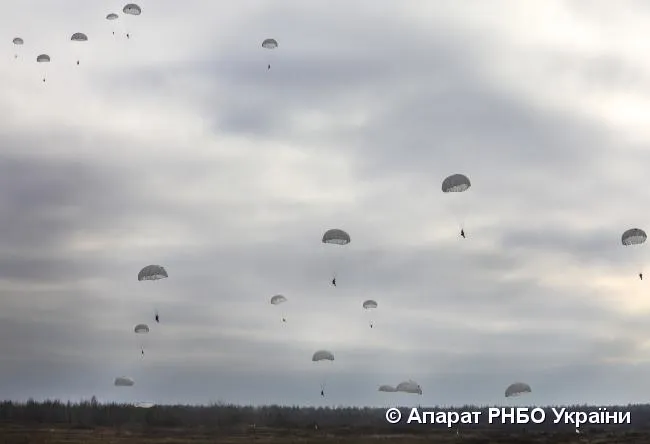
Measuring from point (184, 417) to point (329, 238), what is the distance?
5140cm

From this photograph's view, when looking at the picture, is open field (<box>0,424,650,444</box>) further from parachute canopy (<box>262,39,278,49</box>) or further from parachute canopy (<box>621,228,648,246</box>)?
parachute canopy (<box>262,39,278,49</box>)

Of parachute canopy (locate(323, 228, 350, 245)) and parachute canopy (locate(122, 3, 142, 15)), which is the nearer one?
parachute canopy (locate(323, 228, 350, 245))

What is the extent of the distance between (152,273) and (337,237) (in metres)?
14.4

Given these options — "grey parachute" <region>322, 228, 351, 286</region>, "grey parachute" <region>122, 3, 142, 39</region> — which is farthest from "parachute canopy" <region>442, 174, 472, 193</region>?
"grey parachute" <region>122, 3, 142, 39</region>

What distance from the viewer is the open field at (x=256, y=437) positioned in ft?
219

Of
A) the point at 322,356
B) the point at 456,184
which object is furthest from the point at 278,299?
the point at 456,184

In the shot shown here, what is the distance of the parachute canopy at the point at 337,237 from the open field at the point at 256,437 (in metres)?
19.2

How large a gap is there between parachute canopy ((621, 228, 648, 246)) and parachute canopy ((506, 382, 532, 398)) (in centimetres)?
1377

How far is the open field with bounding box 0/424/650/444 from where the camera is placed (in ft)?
219

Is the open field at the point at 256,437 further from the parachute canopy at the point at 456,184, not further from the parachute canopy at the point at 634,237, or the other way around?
the parachute canopy at the point at 456,184

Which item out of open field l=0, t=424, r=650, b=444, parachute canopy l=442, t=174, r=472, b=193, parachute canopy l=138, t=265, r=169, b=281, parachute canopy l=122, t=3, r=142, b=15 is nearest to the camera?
parachute canopy l=442, t=174, r=472, b=193

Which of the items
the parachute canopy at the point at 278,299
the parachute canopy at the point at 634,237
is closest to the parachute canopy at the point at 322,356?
the parachute canopy at the point at 278,299

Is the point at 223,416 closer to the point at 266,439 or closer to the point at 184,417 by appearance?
the point at 184,417

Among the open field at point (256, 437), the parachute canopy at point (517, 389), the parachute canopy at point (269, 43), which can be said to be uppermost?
the parachute canopy at point (269, 43)
